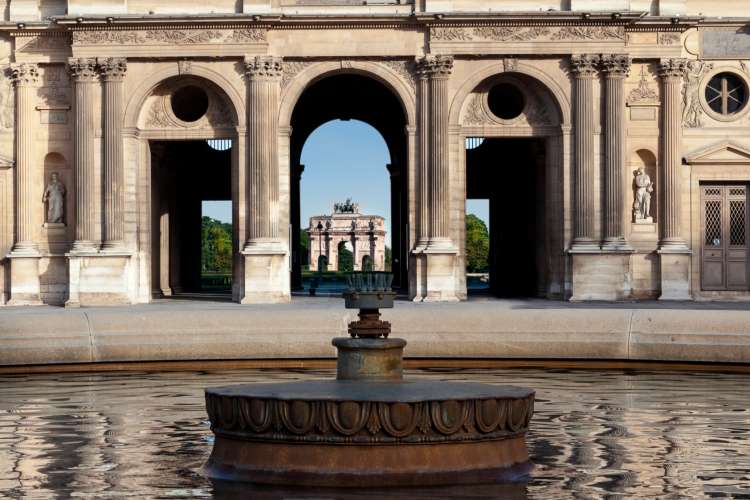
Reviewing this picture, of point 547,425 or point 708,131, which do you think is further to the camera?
point 708,131

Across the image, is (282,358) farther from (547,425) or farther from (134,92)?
(134,92)

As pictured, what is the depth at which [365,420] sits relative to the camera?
43.7ft

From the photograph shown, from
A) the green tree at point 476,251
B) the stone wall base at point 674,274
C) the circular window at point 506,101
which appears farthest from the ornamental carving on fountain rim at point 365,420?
the green tree at point 476,251

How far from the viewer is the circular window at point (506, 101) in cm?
4525

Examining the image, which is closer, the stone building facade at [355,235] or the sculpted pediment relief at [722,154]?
the sculpted pediment relief at [722,154]

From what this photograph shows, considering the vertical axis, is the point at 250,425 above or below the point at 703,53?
below

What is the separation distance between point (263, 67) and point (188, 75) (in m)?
2.42

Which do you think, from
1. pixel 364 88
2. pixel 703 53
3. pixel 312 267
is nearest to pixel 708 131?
pixel 703 53

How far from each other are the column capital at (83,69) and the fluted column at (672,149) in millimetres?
17798

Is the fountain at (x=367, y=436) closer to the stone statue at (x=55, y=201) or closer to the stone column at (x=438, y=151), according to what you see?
Result: the stone column at (x=438, y=151)

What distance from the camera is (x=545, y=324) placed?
89.0 feet

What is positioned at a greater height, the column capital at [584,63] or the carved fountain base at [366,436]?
the column capital at [584,63]

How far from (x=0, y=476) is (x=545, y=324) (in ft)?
49.1

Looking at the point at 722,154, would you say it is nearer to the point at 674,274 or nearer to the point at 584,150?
the point at 674,274
